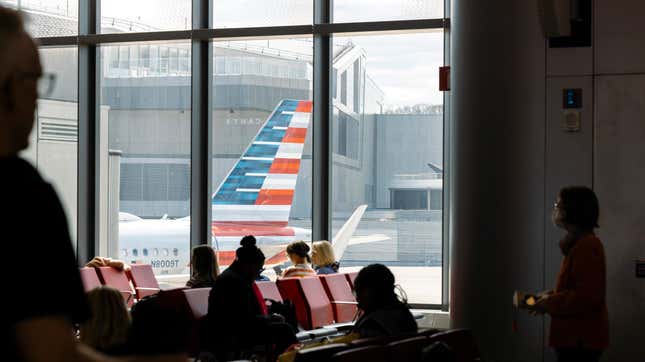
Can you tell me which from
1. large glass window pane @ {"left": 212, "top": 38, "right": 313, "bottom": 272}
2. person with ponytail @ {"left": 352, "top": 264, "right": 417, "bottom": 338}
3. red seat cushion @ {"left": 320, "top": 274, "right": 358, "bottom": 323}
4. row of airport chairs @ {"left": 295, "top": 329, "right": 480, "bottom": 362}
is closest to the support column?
red seat cushion @ {"left": 320, "top": 274, "right": 358, "bottom": 323}

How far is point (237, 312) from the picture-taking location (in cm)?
702

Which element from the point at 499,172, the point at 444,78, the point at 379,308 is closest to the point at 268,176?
the point at 444,78

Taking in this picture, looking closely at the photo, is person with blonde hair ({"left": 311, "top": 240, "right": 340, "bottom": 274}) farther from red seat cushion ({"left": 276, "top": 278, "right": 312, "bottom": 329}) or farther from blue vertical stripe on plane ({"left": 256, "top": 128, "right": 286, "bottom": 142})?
blue vertical stripe on plane ({"left": 256, "top": 128, "right": 286, "bottom": 142})

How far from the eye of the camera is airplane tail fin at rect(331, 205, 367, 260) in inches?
463

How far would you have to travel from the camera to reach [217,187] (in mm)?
12289

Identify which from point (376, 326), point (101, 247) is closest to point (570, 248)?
point (376, 326)

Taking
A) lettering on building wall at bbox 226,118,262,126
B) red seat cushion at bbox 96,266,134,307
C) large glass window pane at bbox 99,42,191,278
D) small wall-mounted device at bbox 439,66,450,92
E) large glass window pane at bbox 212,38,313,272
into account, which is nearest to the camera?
small wall-mounted device at bbox 439,66,450,92

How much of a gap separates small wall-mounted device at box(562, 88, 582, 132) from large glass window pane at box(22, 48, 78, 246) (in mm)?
7526

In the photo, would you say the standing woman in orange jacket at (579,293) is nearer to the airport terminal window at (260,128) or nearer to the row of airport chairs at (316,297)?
the row of airport chairs at (316,297)

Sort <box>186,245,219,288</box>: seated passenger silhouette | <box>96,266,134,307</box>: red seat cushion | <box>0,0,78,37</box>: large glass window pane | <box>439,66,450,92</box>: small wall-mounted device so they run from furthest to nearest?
<box>0,0,78,37</box>: large glass window pane → <box>96,266,134,307</box>: red seat cushion → <box>439,66,450,92</box>: small wall-mounted device → <box>186,245,219,288</box>: seated passenger silhouette

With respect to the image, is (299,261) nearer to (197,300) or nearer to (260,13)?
(197,300)

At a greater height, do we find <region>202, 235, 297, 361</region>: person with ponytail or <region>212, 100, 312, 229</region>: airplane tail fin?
<region>212, 100, 312, 229</region>: airplane tail fin

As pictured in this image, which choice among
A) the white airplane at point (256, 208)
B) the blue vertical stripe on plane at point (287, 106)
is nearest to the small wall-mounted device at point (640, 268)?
the white airplane at point (256, 208)

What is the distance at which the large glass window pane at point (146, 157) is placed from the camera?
12328mm
